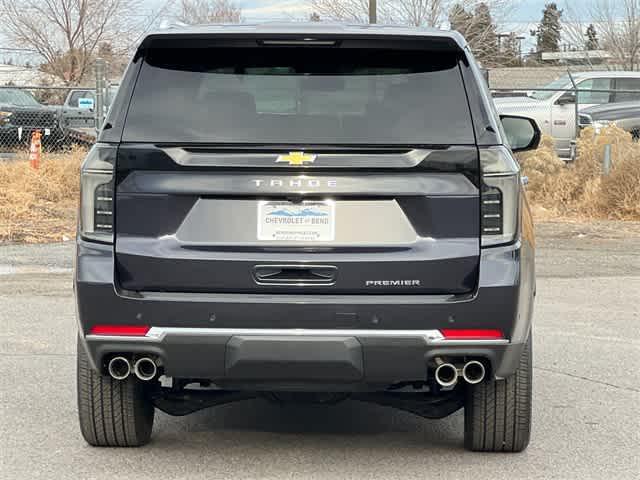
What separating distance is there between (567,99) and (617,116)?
1.16m

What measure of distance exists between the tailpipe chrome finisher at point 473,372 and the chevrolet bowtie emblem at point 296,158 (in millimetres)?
1025

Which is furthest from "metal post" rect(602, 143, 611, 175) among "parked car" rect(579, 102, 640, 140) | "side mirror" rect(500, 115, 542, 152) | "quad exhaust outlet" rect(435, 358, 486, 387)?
"quad exhaust outlet" rect(435, 358, 486, 387)

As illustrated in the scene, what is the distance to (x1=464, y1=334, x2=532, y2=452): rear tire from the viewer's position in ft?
17.5

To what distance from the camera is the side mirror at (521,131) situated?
21.1 ft

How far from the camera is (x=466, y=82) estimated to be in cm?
505

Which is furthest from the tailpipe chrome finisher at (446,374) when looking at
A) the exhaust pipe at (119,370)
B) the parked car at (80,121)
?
the parked car at (80,121)

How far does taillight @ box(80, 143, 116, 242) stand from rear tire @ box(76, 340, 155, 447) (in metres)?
0.61

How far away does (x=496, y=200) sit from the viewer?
4859 millimetres

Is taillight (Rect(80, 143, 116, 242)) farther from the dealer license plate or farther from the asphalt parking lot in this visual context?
the asphalt parking lot

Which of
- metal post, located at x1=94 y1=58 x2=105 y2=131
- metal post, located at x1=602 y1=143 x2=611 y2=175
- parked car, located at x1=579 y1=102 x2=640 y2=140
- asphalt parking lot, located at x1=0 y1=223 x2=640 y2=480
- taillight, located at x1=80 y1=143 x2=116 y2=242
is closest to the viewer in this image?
taillight, located at x1=80 y1=143 x2=116 y2=242

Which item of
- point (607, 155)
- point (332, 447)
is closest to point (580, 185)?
point (607, 155)

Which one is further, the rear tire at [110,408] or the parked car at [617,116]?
the parked car at [617,116]

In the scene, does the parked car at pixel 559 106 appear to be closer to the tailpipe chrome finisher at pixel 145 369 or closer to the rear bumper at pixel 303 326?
the rear bumper at pixel 303 326

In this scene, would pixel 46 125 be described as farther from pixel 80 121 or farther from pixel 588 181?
pixel 588 181
